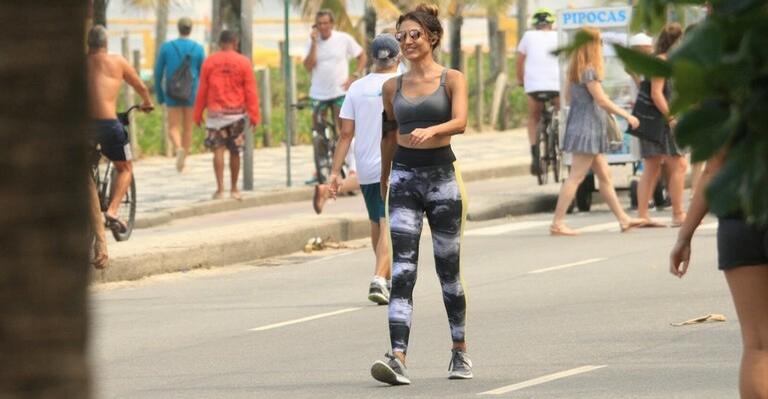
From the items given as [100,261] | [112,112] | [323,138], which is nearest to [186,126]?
[323,138]

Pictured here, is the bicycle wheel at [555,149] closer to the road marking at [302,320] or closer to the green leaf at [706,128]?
the road marking at [302,320]

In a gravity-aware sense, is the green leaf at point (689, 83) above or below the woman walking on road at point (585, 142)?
above

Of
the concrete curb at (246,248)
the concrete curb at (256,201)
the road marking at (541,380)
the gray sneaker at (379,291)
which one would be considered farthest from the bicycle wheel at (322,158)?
the road marking at (541,380)

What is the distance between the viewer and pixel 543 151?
847 inches

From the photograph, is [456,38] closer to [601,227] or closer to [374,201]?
[601,227]

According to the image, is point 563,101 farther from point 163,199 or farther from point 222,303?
point 222,303

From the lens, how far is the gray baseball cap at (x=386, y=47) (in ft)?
39.1

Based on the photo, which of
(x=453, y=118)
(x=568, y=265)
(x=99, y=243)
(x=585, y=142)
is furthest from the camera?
(x=585, y=142)

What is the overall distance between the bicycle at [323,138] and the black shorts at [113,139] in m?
5.35

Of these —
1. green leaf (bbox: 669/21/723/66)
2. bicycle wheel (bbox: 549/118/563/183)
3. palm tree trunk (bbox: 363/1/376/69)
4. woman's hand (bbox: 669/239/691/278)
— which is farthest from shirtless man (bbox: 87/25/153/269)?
green leaf (bbox: 669/21/723/66)

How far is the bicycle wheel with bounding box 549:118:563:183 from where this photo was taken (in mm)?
20172

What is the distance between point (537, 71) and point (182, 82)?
5.41 metres

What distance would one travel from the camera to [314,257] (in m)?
15.9

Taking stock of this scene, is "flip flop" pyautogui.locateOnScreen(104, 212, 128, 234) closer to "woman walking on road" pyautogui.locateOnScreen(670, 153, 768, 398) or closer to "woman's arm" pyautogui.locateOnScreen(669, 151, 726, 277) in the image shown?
"woman's arm" pyautogui.locateOnScreen(669, 151, 726, 277)
